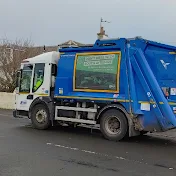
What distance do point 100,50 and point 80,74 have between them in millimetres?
1043

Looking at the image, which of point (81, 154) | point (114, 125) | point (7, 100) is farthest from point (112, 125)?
point (7, 100)

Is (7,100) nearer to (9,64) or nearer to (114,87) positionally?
(9,64)

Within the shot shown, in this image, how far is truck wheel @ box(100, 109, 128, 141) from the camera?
33.0ft

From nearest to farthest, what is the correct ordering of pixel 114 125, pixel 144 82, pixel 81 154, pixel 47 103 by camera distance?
pixel 81 154, pixel 144 82, pixel 114 125, pixel 47 103

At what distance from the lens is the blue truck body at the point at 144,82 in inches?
380

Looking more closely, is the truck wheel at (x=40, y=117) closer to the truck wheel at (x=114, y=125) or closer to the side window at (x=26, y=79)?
the side window at (x=26, y=79)

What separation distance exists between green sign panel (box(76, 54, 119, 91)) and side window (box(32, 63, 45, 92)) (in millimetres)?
1742

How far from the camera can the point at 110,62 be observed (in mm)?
10422

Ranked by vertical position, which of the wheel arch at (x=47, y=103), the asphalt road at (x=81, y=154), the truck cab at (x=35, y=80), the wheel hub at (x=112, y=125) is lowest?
the asphalt road at (x=81, y=154)

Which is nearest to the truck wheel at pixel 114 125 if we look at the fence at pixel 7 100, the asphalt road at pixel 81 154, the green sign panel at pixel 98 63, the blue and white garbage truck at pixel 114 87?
the blue and white garbage truck at pixel 114 87

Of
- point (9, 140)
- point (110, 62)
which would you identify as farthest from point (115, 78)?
point (9, 140)

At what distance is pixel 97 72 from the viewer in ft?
35.1

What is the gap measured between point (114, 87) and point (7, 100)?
42.3 feet

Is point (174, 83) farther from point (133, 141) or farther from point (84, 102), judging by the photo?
point (84, 102)
